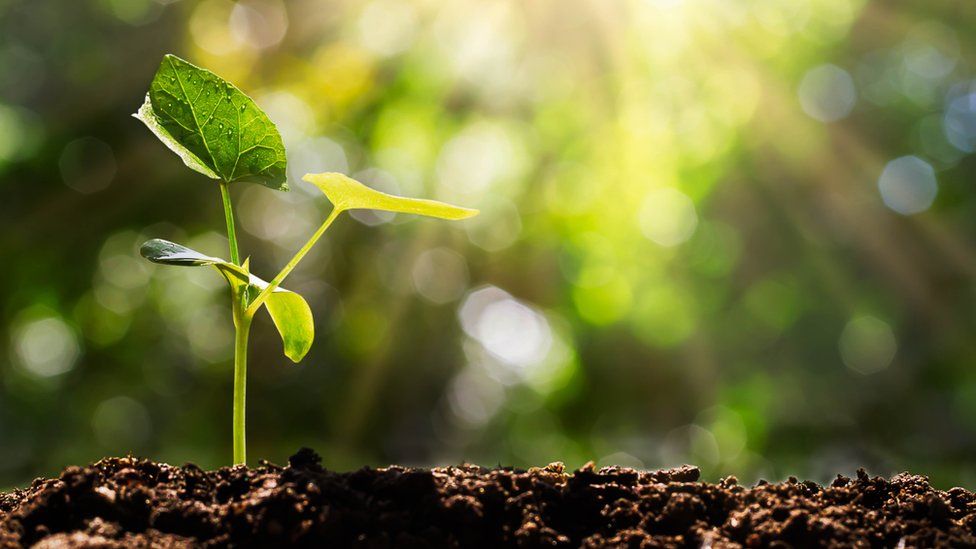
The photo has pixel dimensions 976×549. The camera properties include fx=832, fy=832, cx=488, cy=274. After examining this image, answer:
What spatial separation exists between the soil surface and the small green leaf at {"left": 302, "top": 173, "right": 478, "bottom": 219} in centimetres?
32

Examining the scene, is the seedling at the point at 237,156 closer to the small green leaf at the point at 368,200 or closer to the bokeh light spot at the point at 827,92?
the small green leaf at the point at 368,200

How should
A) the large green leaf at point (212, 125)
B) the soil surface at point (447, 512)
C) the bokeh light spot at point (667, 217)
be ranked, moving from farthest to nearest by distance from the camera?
1. the bokeh light spot at point (667, 217)
2. the large green leaf at point (212, 125)
3. the soil surface at point (447, 512)

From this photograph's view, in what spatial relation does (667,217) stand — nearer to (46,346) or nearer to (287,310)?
(46,346)

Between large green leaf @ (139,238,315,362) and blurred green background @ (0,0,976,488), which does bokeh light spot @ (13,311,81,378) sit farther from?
large green leaf @ (139,238,315,362)

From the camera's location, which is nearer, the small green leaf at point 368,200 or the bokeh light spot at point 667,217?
the small green leaf at point 368,200

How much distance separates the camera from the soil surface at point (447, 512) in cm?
88

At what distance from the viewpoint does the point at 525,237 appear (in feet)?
28.6

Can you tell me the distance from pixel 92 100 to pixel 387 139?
273 cm

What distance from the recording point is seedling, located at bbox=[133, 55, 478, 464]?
3.61ft

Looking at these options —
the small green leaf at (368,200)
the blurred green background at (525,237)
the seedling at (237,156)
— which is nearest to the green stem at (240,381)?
the seedling at (237,156)

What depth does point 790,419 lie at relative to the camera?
28.7ft

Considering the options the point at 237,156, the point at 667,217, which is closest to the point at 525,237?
the point at 667,217

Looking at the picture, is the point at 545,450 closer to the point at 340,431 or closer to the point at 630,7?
the point at 340,431

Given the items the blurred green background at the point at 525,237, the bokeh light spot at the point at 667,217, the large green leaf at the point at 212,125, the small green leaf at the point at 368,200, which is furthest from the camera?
the bokeh light spot at the point at 667,217
